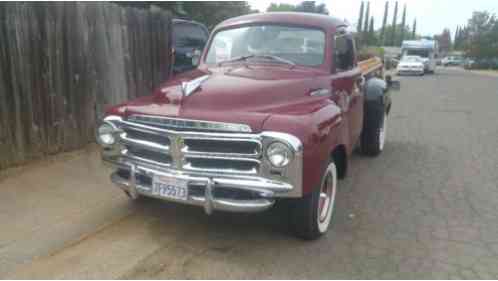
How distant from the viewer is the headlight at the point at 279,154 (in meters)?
3.27

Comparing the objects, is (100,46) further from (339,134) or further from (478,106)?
(478,106)

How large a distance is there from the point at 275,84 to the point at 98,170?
2.77 meters

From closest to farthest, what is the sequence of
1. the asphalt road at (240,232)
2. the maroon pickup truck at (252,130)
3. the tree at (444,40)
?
the maroon pickup truck at (252,130)
the asphalt road at (240,232)
the tree at (444,40)

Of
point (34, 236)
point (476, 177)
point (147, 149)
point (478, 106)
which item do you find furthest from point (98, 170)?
point (478, 106)

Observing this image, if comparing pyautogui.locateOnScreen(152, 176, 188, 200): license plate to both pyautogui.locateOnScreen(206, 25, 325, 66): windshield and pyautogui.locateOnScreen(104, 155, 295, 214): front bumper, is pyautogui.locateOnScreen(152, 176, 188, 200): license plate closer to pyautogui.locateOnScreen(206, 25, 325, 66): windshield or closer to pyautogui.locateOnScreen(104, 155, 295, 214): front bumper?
pyautogui.locateOnScreen(104, 155, 295, 214): front bumper

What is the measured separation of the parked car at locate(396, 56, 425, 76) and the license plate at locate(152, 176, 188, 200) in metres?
31.7

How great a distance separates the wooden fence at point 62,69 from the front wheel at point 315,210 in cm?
347

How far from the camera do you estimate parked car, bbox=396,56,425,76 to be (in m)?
32.3

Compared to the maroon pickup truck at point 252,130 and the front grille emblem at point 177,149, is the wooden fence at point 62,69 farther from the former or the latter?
the front grille emblem at point 177,149

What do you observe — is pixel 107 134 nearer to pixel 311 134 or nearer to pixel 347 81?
pixel 311 134

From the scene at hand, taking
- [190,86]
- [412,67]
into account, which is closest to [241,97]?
[190,86]

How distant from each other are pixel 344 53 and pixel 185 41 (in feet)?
16.8

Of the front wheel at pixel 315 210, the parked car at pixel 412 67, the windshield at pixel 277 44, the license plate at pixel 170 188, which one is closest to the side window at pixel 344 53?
the windshield at pixel 277 44

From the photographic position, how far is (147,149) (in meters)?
3.76
